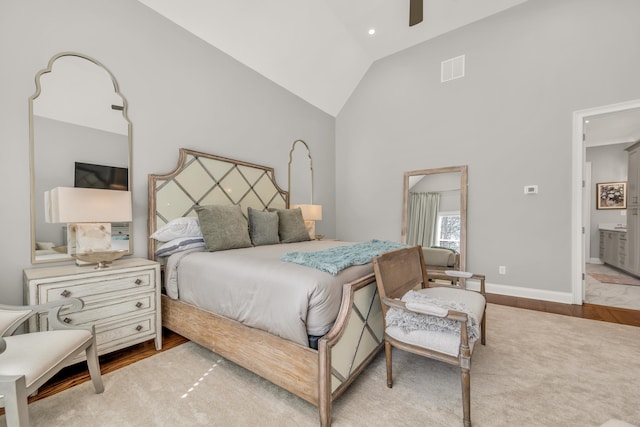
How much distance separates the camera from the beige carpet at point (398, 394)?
4.76 feet

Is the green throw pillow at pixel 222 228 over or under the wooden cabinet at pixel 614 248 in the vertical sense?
over

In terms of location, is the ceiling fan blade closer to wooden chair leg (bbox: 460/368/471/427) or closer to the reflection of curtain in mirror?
the reflection of curtain in mirror

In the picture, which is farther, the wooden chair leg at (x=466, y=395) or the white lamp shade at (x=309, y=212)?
the white lamp shade at (x=309, y=212)

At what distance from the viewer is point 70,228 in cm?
209

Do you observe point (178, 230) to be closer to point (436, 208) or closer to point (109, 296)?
point (109, 296)

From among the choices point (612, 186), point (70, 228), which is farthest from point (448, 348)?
point (612, 186)

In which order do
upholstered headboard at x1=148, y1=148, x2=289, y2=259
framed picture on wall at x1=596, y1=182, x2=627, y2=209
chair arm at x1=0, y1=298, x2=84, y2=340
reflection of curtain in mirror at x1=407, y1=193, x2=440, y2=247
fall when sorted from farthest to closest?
framed picture on wall at x1=596, y1=182, x2=627, y2=209, reflection of curtain in mirror at x1=407, y1=193, x2=440, y2=247, upholstered headboard at x1=148, y1=148, x2=289, y2=259, chair arm at x1=0, y1=298, x2=84, y2=340

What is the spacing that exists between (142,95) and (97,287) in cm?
184

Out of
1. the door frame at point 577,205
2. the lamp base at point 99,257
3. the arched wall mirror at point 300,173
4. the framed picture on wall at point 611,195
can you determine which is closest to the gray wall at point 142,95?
the arched wall mirror at point 300,173

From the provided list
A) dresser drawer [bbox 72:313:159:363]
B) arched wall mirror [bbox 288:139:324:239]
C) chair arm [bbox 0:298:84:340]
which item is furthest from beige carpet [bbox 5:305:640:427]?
arched wall mirror [bbox 288:139:324:239]

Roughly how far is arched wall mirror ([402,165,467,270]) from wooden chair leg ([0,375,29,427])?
14.1 ft

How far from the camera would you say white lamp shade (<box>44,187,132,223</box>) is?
1842mm

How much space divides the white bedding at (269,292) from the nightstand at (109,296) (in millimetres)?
325

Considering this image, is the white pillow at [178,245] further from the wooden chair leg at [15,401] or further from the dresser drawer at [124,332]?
the wooden chair leg at [15,401]
